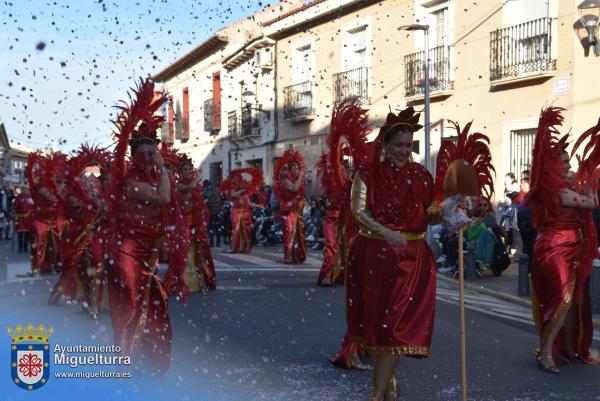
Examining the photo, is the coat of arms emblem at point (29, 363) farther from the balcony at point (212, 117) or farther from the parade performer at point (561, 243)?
the balcony at point (212, 117)

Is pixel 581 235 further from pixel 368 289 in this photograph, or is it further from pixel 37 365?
pixel 37 365

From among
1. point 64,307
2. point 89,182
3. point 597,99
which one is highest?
point 597,99

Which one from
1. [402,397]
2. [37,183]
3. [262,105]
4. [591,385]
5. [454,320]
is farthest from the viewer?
[262,105]

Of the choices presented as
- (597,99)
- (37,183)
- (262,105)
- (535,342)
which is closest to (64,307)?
(37,183)

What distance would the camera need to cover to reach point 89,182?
31.7ft

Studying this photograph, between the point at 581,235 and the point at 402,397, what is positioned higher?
the point at 581,235

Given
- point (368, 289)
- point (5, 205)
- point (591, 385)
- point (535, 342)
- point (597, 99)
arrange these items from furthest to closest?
point (5, 205), point (597, 99), point (535, 342), point (591, 385), point (368, 289)

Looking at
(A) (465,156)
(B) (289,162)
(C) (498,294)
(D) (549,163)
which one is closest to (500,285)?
(C) (498,294)

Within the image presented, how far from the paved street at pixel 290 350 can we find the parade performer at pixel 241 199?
19.0ft

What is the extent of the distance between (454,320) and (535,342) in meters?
1.26

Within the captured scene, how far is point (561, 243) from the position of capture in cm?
652

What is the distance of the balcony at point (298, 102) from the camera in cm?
2594

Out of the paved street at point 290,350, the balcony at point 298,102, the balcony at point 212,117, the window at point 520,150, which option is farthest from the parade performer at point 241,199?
the balcony at point 212,117

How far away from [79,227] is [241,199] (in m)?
8.02
